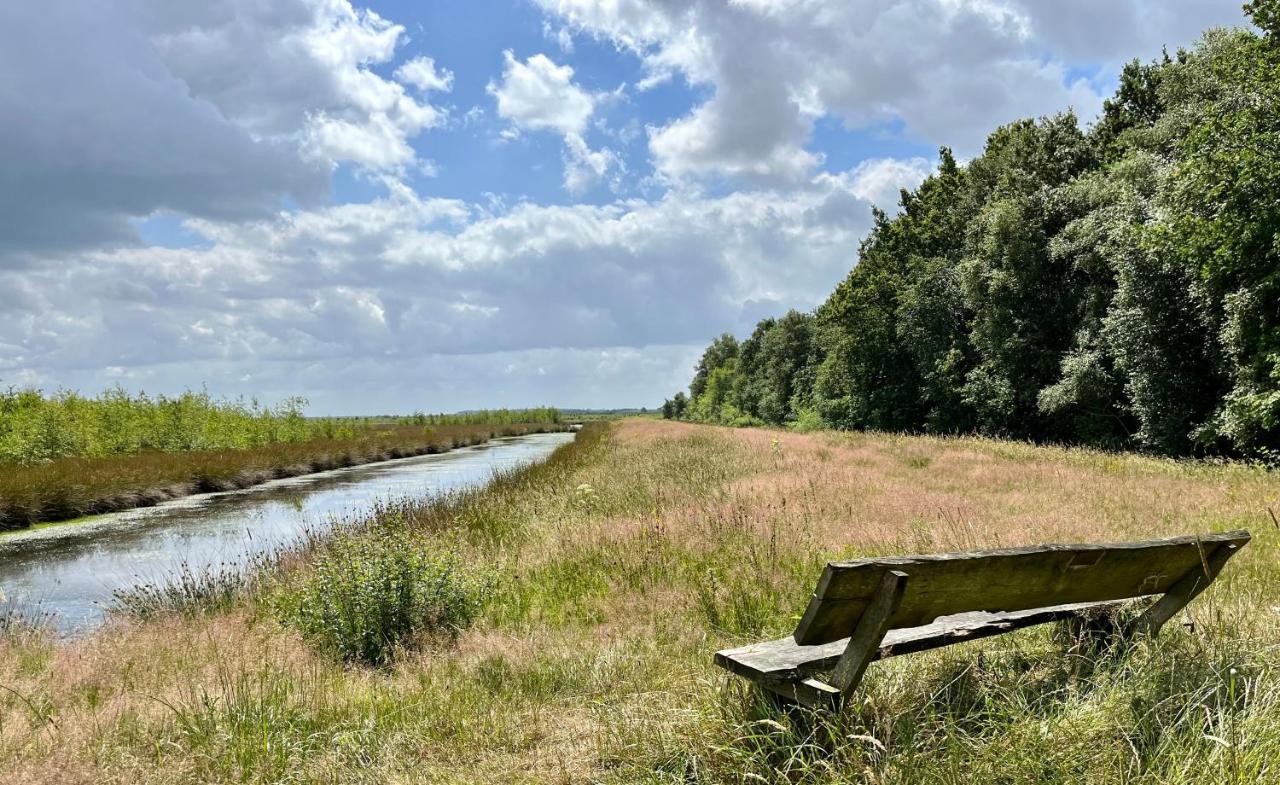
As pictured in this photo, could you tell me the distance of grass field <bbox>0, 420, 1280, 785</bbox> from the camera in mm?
2805

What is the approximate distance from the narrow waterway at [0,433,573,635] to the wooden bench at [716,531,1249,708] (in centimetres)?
922

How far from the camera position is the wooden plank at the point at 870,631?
7.82 ft

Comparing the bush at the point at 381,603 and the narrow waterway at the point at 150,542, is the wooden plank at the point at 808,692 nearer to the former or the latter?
the bush at the point at 381,603

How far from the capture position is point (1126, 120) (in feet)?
86.1

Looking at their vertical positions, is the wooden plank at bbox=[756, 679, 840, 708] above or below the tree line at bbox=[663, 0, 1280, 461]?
below

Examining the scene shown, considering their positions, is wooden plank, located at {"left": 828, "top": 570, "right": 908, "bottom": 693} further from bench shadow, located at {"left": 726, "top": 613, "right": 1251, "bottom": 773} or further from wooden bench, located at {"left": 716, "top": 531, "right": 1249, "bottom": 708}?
bench shadow, located at {"left": 726, "top": 613, "right": 1251, "bottom": 773}

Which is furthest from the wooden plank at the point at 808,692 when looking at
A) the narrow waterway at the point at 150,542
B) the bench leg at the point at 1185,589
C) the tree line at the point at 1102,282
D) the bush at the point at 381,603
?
the tree line at the point at 1102,282

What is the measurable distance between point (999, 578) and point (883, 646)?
69cm

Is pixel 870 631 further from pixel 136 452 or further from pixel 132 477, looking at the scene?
pixel 136 452

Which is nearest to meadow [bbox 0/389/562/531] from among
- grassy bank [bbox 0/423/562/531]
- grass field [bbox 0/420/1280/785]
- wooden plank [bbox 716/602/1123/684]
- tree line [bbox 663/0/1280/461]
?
grassy bank [bbox 0/423/562/531]

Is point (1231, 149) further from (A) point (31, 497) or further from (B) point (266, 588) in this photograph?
(A) point (31, 497)

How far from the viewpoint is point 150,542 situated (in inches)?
602

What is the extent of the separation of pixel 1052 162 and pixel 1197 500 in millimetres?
24217

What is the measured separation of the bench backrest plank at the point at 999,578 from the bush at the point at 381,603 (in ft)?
15.3
